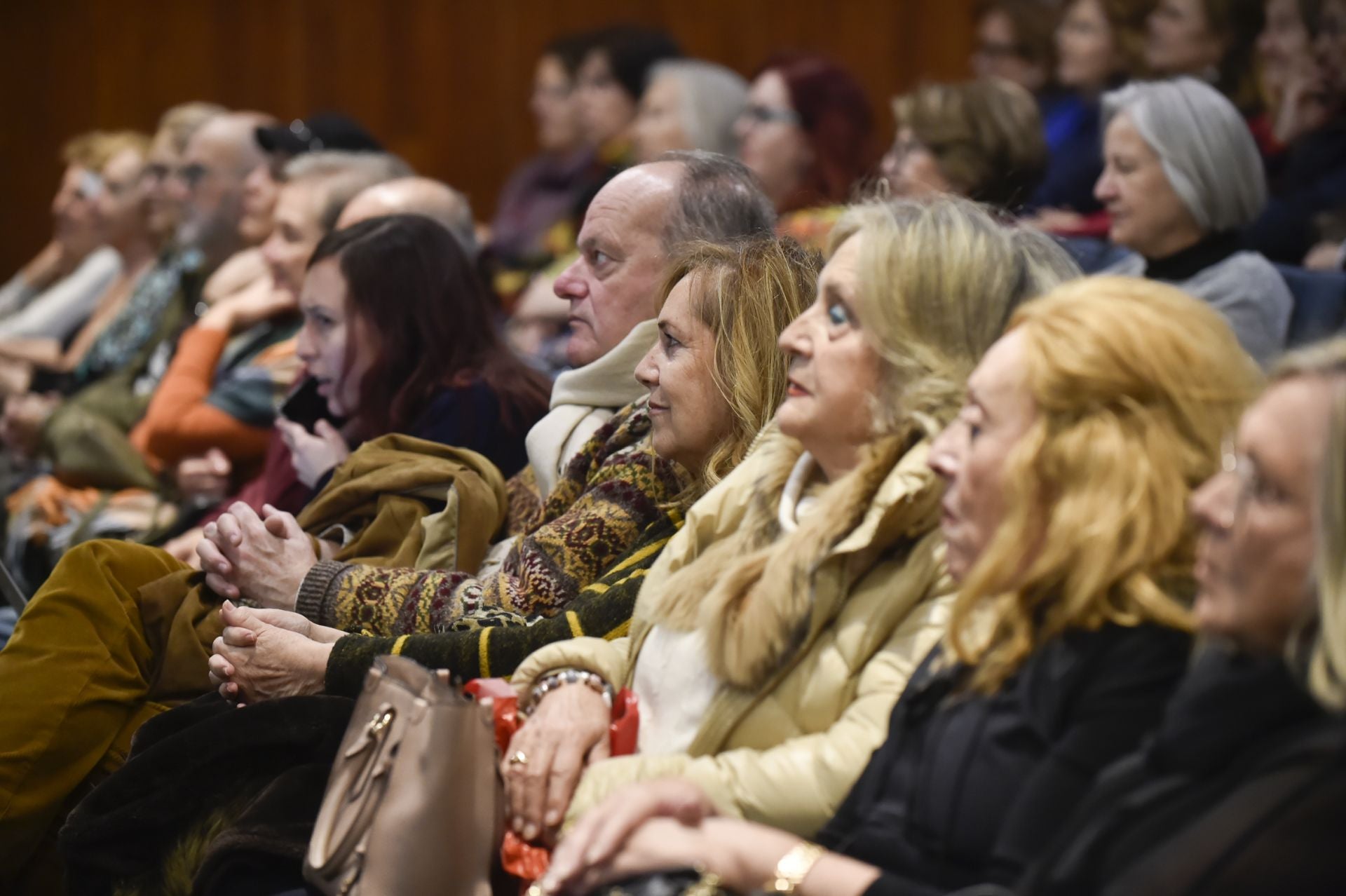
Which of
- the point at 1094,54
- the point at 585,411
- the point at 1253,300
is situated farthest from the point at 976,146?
the point at 585,411

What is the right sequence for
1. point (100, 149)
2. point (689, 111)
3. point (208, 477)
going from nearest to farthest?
1. point (208, 477)
2. point (689, 111)
3. point (100, 149)

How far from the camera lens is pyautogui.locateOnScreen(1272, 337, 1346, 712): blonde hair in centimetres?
135

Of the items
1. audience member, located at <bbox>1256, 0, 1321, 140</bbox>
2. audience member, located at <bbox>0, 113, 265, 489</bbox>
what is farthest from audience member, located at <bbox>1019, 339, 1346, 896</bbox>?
audience member, located at <bbox>0, 113, 265, 489</bbox>

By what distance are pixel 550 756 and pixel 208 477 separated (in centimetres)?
225

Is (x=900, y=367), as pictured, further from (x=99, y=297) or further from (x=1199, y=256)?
(x=99, y=297)

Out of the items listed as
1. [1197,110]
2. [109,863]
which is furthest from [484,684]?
[1197,110]

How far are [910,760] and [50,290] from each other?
5464 mm

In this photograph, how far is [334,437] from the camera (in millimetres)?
3271

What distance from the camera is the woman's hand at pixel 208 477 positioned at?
4059 millimetres

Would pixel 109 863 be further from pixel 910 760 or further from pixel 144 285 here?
pixel 144 285

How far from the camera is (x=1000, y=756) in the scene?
163 cm

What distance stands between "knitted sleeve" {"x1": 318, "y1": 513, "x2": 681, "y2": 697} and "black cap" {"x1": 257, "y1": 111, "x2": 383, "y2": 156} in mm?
2870

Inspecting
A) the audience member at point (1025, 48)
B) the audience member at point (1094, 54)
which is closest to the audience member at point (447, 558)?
the audience member at point (1094, 54)

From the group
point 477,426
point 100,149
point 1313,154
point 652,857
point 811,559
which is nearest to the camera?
point 652,857
